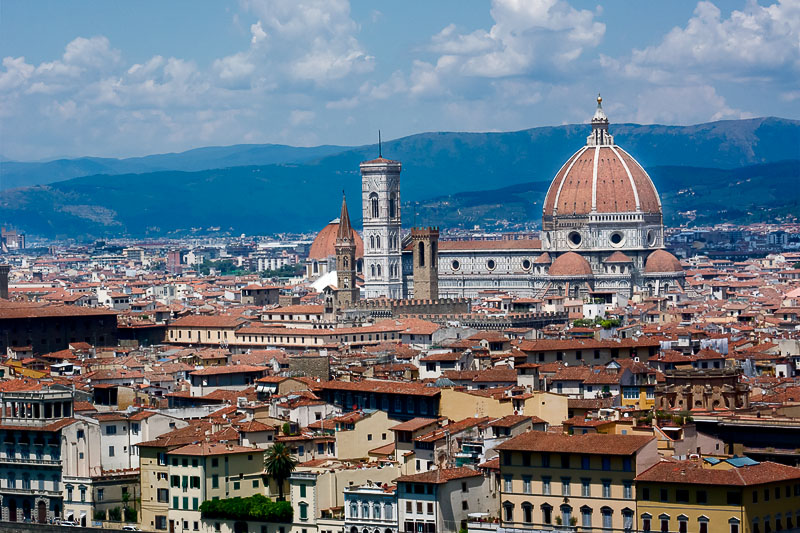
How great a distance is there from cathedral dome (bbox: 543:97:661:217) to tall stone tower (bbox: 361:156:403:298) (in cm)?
1870

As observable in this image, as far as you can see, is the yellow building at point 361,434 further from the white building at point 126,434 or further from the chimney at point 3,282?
the chimney at point 3,282

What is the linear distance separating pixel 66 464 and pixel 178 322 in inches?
2004

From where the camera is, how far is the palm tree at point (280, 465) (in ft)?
169

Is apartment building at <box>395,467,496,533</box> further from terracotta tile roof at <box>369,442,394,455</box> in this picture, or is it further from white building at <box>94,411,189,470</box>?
white building at <box>94,411,189,470</box>

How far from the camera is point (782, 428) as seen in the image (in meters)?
47.9

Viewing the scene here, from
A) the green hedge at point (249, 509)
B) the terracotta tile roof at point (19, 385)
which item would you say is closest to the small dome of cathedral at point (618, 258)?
the terracotta tile roof at point (19, 385)

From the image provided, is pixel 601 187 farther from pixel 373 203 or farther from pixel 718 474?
pixel 718 474

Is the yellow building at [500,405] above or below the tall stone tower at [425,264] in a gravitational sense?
below

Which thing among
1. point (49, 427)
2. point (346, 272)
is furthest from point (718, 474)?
point (346, 272)

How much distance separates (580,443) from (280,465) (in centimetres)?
930

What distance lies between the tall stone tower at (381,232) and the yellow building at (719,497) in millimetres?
114281

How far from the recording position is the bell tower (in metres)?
159

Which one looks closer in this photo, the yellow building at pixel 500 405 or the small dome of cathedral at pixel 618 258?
the yellow building at pixel 500 405

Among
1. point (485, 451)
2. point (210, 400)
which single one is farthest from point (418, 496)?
point (210, 400)
